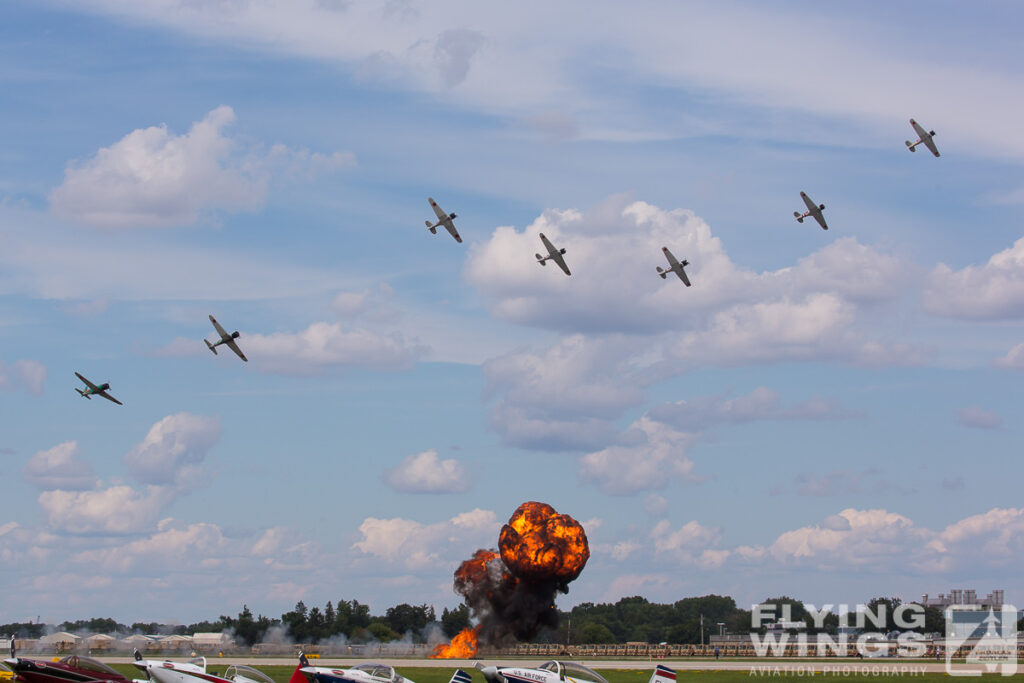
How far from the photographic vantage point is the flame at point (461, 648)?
12312 centimetres

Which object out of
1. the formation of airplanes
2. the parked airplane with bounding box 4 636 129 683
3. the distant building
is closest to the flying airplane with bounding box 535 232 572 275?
the formation of airplanes

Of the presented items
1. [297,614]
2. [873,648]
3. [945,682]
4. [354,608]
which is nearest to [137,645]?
[297,614]

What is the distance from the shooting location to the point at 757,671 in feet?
254

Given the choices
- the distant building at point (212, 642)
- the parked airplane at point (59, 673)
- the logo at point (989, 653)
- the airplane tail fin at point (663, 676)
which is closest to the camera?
the parked airplane at point (59, 673)

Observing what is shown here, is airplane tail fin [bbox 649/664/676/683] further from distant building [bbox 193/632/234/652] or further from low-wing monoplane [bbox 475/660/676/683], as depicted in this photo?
distant building [bbox 193/632/234/652]

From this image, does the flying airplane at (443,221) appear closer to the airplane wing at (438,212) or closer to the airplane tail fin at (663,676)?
the airplane wing at (438,212)

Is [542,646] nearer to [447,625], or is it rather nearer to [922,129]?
[447,625]

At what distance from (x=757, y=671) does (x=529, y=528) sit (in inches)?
1848

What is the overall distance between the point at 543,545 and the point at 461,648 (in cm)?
1658

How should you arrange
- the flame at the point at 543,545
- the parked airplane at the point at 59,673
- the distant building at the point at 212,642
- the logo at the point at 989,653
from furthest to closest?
the distant building at the point at 212,642
the flame at the point at 543,545
the logo at the point at 989,653
the parked airplane at the point at 59,673

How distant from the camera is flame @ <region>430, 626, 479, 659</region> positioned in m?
123

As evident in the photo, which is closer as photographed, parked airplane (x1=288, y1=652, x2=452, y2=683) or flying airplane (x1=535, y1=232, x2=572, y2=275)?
parked airplane (x1=288, y1=652, x2=452, y2=683)

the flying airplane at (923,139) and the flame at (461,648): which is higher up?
the flying airplane at (923,139)

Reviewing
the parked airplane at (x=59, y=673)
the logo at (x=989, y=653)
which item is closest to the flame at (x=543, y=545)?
the logo at (x=989, y=653)
